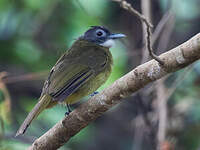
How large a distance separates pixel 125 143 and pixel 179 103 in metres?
1.20

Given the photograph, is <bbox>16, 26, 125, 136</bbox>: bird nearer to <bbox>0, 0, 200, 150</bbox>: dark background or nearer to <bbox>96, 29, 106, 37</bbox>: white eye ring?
<bbox>96, 29, 106, 37</bbox>: white eye ring

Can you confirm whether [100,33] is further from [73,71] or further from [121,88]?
[121,88]

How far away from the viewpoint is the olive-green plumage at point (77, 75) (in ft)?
11.0

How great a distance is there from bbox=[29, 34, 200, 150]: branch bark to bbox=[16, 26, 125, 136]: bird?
0.71 feet

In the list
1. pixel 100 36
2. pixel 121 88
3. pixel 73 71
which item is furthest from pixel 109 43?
pixel 121 88

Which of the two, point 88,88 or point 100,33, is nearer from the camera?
point 88,88

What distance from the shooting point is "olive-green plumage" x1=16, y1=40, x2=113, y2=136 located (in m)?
3.36

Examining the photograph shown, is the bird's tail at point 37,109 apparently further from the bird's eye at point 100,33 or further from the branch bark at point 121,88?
the bird's eye at point 100,33

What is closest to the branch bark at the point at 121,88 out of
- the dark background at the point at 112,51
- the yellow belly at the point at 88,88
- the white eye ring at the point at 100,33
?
the yellow belly at the point at 88,88

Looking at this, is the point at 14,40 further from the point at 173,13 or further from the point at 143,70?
the point at 143,70

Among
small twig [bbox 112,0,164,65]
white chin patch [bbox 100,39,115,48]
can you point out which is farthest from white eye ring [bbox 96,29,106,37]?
small twig [bbox 112,0,164,65]

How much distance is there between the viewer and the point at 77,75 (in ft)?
11.5

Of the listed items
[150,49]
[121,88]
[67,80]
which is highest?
[150,49]

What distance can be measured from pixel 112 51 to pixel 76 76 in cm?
143
